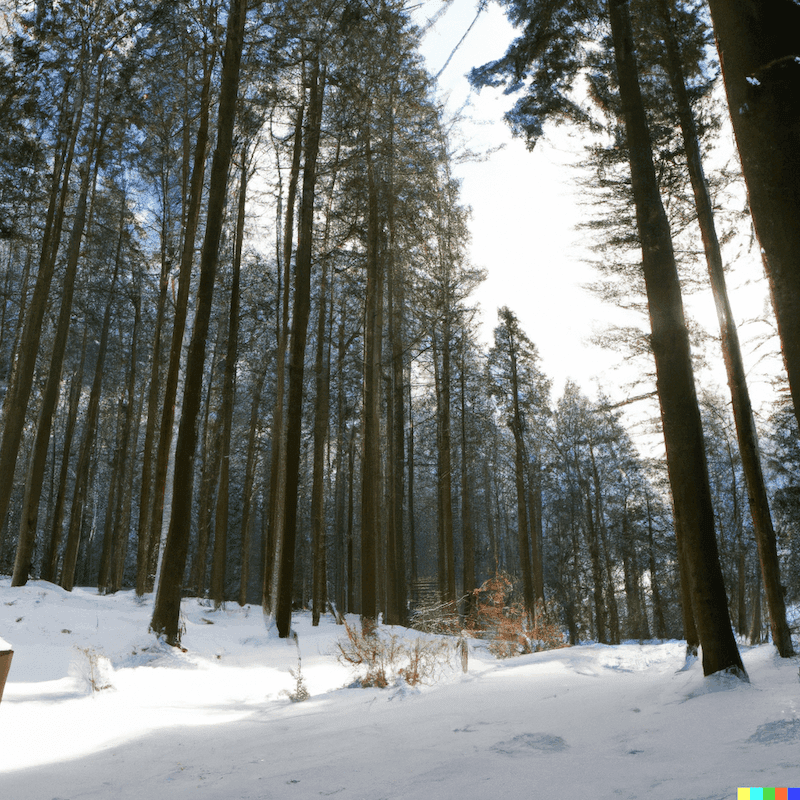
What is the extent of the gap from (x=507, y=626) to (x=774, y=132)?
943 centimetres

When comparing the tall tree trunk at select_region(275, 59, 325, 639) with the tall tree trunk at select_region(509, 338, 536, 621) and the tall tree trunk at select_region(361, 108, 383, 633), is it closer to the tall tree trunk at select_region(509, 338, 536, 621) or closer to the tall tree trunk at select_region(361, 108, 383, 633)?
the tall tree trunk at select_region(361, 108, 383, 633)

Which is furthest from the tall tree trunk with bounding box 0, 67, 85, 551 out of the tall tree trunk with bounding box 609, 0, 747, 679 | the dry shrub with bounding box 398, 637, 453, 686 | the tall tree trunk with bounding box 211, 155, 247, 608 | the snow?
the tall tree trunk with bounding box 609, 0, 747, 679

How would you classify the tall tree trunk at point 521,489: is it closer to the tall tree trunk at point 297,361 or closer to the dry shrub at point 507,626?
the dry shrub at point 507,626

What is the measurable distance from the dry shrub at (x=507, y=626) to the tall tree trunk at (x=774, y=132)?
7.84 meters

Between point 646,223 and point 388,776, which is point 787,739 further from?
point 646,223

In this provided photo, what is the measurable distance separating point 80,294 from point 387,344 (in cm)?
1062

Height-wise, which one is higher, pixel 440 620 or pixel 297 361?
pixel 297 361

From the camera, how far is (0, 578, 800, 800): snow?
2217 millimetres

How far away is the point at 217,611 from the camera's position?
13.9m

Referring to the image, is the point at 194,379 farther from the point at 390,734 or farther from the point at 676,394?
the point at 676,394

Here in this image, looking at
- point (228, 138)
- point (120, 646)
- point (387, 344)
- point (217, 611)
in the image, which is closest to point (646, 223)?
point (228, 138)

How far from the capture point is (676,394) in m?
4.83

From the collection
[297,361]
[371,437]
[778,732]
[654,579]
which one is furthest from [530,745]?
[654,579]

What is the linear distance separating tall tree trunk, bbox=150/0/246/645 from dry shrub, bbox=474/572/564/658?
5.03 meters
